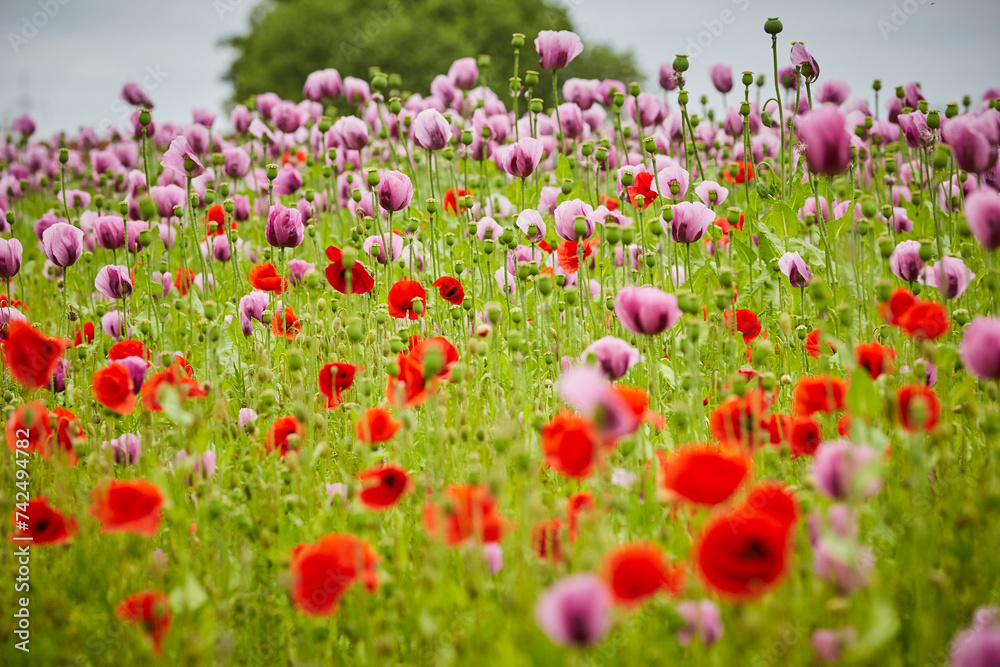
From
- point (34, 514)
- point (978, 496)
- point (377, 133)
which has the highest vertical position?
point (377, 133)

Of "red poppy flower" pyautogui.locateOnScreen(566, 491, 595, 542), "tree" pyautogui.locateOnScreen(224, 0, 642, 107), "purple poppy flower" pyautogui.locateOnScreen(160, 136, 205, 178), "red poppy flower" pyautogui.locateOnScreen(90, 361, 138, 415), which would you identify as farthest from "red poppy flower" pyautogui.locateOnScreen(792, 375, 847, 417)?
"tree" pyautogui.locateOnScreen(224, 0, 642, 107)

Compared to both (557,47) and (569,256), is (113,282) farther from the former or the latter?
(557,47)

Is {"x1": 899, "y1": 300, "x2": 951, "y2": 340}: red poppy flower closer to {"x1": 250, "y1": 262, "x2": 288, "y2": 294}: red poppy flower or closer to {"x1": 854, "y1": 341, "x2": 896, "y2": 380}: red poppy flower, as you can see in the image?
{"x1": 854, "y1": 341, "x2": 896, "y2": 380}: red poppy flower

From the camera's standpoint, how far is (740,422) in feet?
5.70

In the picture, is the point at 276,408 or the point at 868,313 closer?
the point at 276,408

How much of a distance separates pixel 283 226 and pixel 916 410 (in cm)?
216

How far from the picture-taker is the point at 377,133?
6.82 meters

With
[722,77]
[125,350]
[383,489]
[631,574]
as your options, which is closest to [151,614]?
[383,489]

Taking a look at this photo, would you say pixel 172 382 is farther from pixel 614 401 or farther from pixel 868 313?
pixel 868 313

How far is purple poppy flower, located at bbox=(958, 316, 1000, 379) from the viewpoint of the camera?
61.6 inches

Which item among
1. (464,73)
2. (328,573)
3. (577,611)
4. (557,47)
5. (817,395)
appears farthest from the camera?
(464,73)

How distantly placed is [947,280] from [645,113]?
9.75 ft

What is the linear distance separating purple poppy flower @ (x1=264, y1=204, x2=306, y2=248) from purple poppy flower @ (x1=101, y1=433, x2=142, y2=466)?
0.88 meters

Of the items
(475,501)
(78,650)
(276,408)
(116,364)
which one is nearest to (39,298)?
(276,408)
